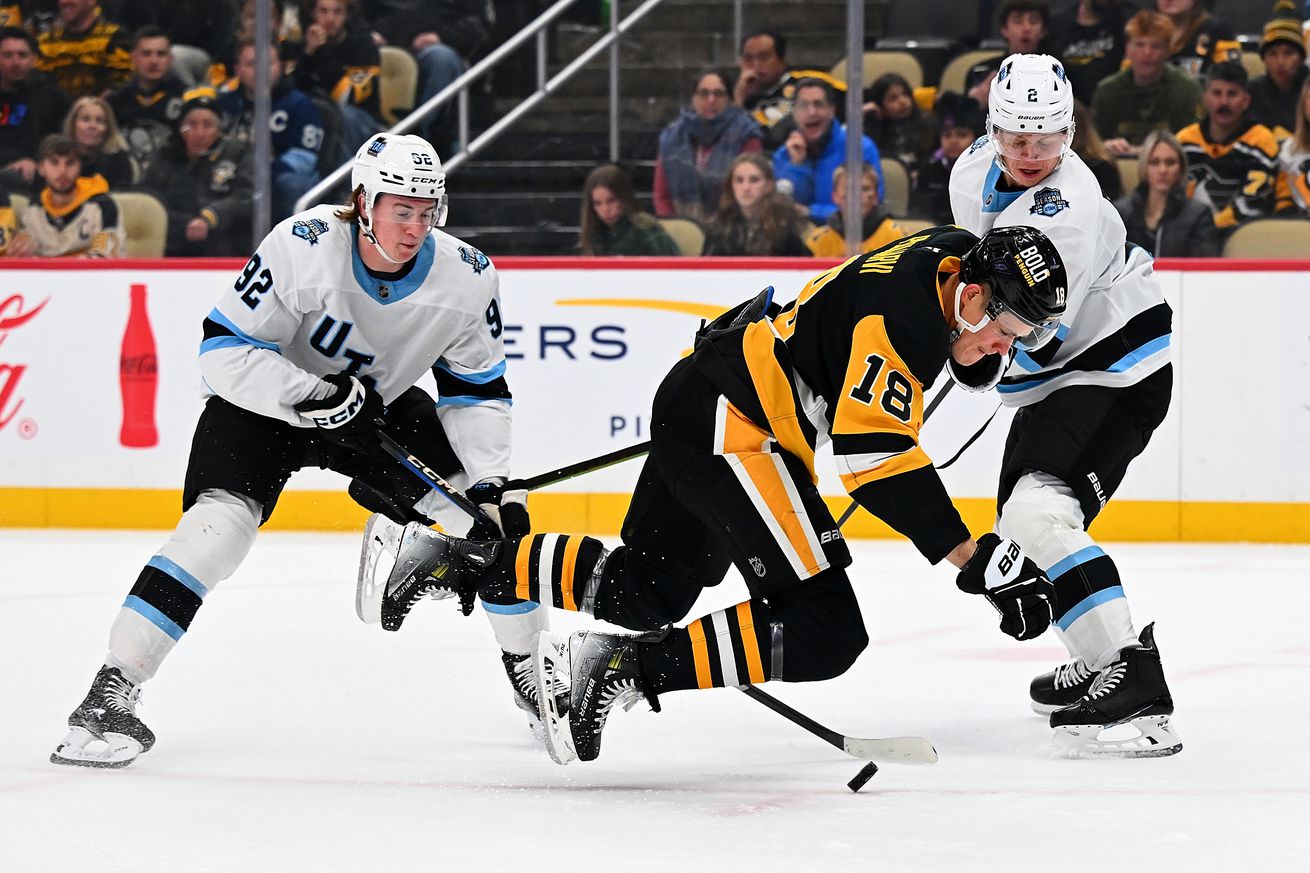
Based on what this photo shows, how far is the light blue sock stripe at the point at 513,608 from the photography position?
10.5 ft

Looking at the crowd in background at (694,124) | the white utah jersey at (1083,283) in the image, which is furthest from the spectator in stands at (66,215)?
the white utah jersey at (1083,283)

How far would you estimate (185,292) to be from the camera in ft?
19.7

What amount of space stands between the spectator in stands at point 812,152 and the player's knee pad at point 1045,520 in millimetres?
2891

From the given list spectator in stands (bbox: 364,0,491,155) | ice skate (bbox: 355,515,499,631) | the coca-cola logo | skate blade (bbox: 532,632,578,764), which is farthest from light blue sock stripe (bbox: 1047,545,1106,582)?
the coca-cola logo

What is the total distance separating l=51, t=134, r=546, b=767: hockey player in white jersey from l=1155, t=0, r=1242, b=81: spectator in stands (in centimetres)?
333

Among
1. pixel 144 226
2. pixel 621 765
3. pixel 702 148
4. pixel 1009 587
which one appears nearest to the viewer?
pixel 1009 587

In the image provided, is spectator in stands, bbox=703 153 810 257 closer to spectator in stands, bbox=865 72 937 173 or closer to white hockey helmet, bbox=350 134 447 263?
spectator in stands, bbox=865 72 937 173

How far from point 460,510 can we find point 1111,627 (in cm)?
120

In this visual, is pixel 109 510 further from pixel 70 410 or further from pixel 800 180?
pixel 800 180

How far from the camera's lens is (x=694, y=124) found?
5.99 meters

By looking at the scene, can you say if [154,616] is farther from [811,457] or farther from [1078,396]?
[1078,396]

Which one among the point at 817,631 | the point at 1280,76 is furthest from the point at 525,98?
the point at 817,631

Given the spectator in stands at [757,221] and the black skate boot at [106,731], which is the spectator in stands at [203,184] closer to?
the spectator in stands at [757,221]

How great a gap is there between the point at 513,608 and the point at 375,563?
0.29 metres
